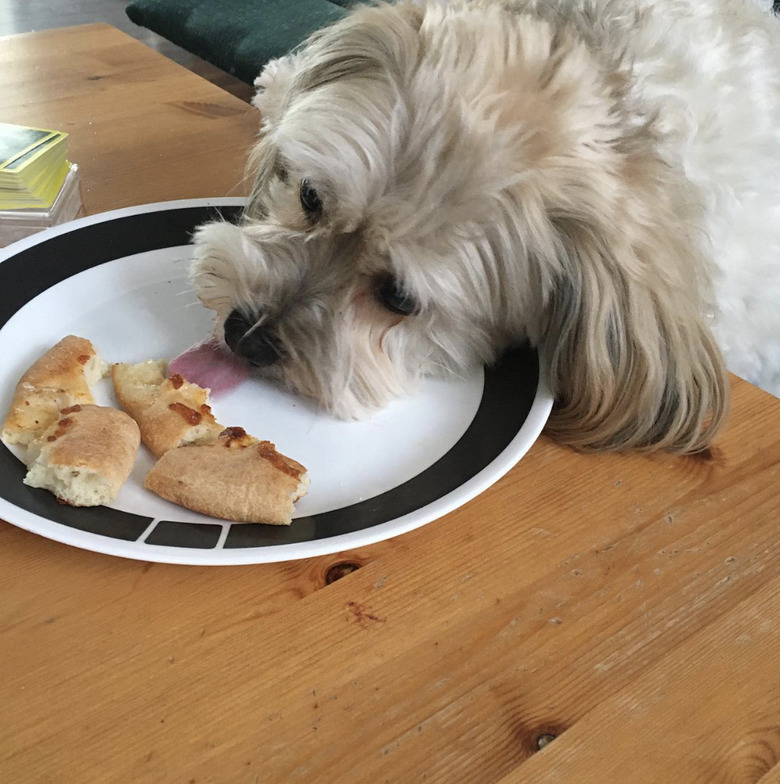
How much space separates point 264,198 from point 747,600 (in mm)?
811

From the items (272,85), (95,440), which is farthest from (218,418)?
(272,85)

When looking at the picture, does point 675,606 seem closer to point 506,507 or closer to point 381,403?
point 506,507

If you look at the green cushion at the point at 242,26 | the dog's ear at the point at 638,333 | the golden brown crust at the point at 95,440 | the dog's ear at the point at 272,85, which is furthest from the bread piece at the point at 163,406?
the green cushion at the point at 242,26

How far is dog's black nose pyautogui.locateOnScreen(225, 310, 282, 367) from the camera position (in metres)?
1.01

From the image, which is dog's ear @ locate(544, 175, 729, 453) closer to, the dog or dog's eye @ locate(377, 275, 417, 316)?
the dog

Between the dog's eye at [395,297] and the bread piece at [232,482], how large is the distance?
29 centimetres

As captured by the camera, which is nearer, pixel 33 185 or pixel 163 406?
pixel 163 406

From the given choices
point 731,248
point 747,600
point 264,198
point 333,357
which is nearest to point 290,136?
point 264,198

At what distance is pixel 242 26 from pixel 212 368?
7.05 feet

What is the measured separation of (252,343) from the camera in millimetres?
1015

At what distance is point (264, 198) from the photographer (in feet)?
3.89

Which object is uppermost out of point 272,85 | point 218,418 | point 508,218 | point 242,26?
point 508,218

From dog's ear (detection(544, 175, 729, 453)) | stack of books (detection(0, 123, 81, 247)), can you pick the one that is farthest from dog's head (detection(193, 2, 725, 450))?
stack of books (detection(0, 123, 81, 247))

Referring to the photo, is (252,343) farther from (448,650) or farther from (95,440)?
(448,650)
